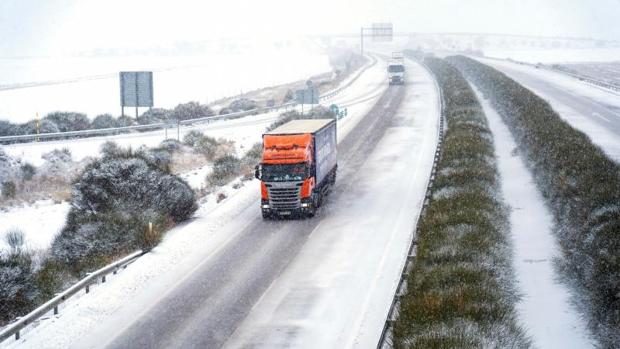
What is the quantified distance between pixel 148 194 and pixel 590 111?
4348 cm

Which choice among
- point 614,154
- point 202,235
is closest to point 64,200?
point 202,235

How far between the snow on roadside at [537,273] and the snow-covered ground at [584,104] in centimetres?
933

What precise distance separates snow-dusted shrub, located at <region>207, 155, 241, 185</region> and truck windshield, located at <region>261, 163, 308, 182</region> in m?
10.3

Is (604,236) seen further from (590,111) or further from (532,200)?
(590,111)

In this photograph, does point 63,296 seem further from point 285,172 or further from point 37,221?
point 37,221

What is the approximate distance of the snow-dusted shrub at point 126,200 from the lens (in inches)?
966

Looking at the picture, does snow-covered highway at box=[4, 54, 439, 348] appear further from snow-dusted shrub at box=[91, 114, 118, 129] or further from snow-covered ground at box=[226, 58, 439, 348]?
snow-dusted shrub at box=[91, 114, 118, 129]

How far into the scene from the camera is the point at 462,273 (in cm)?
1747

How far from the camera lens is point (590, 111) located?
59281mm

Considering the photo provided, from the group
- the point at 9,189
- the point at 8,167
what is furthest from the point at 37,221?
the point at 8,167

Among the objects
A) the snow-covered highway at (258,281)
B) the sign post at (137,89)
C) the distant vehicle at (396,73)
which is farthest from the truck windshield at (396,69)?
the snow-covered highway at (258,281)

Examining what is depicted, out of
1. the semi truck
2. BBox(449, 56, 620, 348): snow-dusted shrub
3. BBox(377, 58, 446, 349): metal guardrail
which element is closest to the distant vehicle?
BBox(449, 56, 620, 348): snow-dusted shrub

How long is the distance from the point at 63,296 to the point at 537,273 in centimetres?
1284

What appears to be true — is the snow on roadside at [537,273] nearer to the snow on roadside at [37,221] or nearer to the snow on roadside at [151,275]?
the snow on roadside at [151,275]
